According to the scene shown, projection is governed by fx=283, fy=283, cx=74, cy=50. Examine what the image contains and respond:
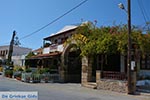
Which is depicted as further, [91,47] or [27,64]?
[27,64]

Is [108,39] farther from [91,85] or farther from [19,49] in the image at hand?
[19,49]

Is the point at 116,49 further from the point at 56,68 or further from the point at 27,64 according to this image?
the point at 27,64

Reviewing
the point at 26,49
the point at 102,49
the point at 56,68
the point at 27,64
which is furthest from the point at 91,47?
the point at 26,49

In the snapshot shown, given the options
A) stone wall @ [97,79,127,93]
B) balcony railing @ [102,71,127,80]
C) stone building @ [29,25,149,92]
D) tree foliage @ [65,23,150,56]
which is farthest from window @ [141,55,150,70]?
stone wall @ [97,79,127,93]

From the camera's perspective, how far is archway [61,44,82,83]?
32.6m

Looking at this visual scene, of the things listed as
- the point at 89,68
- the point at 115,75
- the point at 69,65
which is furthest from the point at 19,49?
the point at 115,75

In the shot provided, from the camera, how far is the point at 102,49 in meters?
23.8

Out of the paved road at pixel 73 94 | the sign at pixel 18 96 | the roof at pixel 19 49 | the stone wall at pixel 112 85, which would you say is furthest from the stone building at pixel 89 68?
the roof at pixel 19 49

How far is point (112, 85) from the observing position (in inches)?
882

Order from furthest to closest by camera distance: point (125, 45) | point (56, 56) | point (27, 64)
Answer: point (27, 64), point (56, 56), point (125, 45)

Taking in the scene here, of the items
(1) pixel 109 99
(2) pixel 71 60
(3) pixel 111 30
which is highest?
(3) pixel 111 30

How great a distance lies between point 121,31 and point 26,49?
54820mm

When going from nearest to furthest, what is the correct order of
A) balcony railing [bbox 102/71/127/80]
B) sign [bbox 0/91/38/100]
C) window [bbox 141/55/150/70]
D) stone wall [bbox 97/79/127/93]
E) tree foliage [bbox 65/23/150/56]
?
sign [bbox 0/91/38/100] → stone wall [bbox 97/79/127/93] → balcony railing [bbox 102/71/127/80] → tree foliage [bbox 65/23/150/56] → window [bbox 141/55/150/70]

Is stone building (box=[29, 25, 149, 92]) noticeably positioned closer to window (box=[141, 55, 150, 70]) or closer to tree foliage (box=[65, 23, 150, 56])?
window (box=[141, 55, 150, 70])
